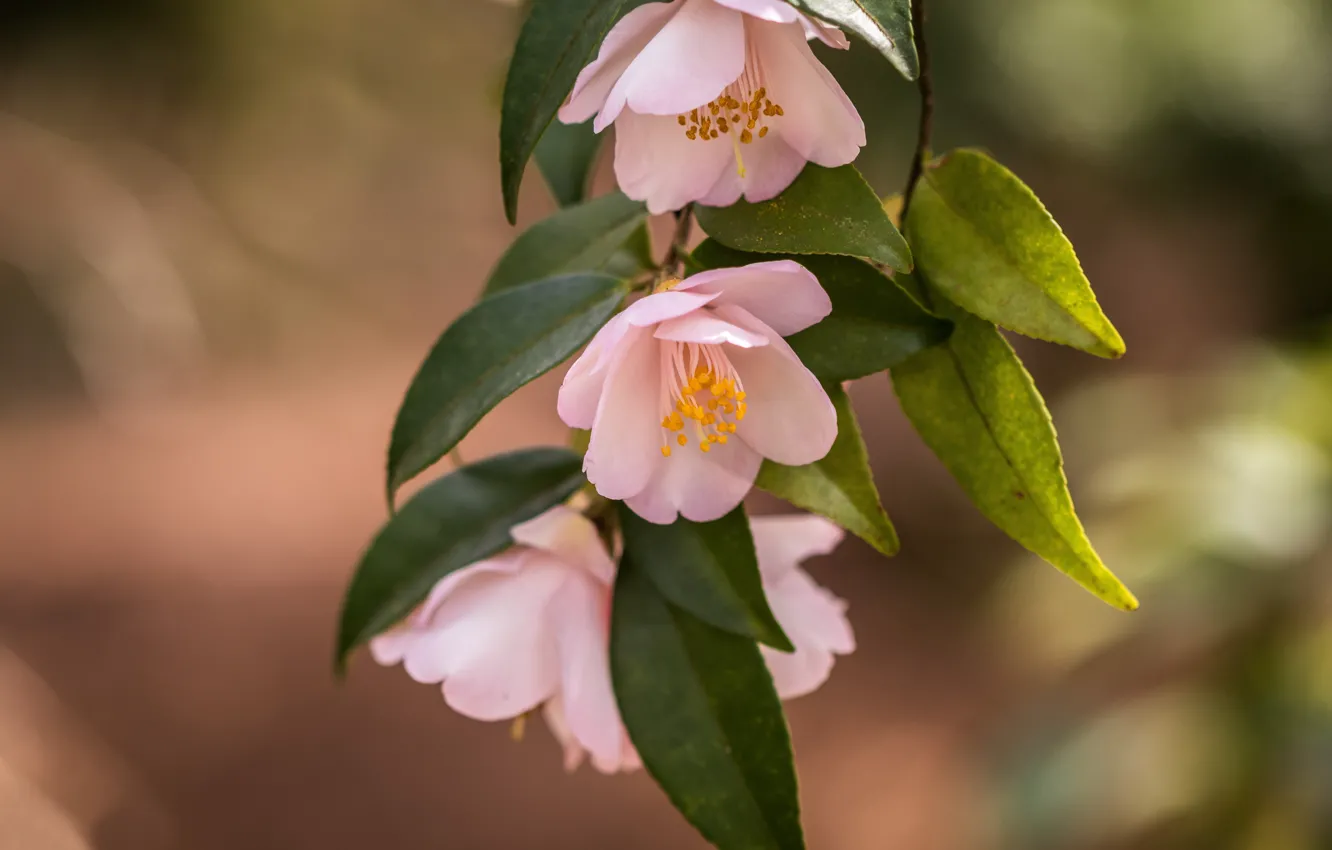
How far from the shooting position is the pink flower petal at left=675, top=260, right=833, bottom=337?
1.26 feet

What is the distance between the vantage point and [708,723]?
1.47 feet

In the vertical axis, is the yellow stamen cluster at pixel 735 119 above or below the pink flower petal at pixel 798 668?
above

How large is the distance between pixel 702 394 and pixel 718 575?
8 cm

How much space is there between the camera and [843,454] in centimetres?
44

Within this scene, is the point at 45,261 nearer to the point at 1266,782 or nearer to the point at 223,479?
the point at 223,479

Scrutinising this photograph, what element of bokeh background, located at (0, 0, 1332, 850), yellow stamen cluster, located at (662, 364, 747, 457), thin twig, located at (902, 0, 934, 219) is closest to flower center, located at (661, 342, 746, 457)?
yellow stamen cluster, located at (662, 364, 747, 457)

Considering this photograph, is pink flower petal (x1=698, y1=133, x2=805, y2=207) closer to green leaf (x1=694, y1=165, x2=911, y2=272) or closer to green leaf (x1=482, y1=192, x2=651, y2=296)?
green leaf (x1=694, y1=165, x2=911, y2=272)

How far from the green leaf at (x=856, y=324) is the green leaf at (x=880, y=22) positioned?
3.5 inches

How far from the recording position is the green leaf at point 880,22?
337 millimetres

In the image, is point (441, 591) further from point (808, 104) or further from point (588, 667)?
point (808, 104)

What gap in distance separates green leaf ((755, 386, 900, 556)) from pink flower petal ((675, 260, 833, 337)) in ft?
0.17

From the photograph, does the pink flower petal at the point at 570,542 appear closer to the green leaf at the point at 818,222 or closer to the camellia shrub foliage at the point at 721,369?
the camellia shrub foliage at the point at 721,369

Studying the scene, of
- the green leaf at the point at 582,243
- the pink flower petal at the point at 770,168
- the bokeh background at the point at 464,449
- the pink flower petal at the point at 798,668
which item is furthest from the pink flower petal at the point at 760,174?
the bokeh background at the point at 464,449

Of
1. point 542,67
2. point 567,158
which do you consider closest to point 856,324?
point 542,67
